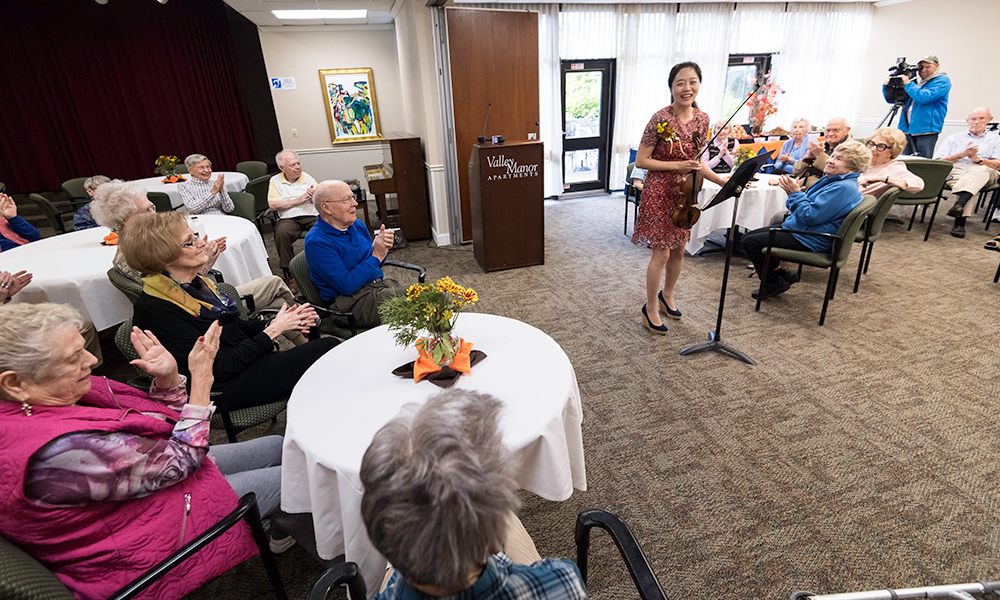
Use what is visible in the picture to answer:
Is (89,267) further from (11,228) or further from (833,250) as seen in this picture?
(833,250)

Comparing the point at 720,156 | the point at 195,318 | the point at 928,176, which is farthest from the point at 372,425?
the point at 928,176

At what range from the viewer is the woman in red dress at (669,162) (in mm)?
2789

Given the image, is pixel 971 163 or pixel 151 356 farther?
pixel 971 163

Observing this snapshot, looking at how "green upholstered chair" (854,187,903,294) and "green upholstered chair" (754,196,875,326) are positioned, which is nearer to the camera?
"green upholstered chair" (754,196,875,326)

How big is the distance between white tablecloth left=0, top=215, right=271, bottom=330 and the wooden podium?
1.98 meters

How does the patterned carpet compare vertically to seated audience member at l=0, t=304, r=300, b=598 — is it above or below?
below

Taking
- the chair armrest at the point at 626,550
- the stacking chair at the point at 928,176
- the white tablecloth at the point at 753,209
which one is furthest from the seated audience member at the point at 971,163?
the chair armrest at the point at 626,550

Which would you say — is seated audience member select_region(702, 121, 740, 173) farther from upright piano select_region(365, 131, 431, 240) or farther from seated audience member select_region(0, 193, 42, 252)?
seated audience member select_region(0, 193, 42, 252)

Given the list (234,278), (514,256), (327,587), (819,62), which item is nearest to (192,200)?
(234,278)

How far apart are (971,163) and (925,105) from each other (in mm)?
880

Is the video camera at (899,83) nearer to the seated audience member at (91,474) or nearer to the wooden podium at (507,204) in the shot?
the wooden podium at (507,204)

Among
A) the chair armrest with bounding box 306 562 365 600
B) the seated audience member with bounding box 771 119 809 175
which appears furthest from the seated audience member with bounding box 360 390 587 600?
the seated audience member with bounding box 771 119 809 175

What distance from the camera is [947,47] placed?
24.5 ft

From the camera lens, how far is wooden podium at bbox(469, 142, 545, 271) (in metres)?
4.26
